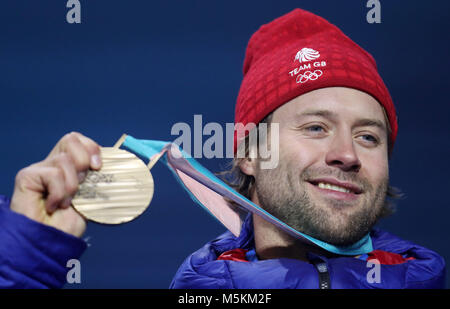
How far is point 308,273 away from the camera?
102 cm

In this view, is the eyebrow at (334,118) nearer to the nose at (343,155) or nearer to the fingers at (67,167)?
the nose at (343,155)

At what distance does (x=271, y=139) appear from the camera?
1183mm

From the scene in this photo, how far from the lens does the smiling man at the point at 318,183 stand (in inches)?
40.9

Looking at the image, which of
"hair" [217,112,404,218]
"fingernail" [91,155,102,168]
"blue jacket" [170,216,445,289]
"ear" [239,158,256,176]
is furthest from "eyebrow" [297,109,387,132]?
"fingernail" [91,155,102,168]

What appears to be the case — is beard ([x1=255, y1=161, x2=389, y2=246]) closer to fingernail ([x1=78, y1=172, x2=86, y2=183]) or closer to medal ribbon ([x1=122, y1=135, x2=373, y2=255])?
medal ribbon ([x1=122, y1=135, x2=373, y2=255])

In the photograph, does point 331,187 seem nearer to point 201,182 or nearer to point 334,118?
point 334,118

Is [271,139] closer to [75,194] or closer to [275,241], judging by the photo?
[275,241]

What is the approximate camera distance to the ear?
1.27 m

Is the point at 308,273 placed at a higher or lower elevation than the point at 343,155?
lower

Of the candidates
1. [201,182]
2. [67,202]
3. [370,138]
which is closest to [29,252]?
[67,202]

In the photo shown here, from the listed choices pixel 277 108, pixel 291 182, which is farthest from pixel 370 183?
pixel 277 108

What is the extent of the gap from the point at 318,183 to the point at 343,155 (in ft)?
0.28

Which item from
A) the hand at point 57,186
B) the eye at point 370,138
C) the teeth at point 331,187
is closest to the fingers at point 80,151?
the hand at point 57,186
